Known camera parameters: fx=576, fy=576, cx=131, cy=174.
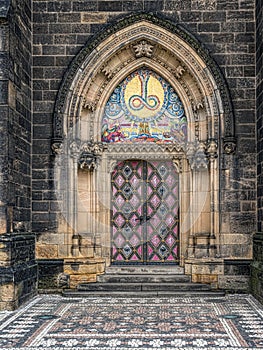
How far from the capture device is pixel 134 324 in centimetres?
825

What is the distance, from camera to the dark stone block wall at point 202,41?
11242mm

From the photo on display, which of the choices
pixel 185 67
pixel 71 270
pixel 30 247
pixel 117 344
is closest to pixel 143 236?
pixel 71 270

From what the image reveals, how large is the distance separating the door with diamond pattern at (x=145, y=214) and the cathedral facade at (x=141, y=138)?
21 millimetres

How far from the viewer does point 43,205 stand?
11305 millimetres

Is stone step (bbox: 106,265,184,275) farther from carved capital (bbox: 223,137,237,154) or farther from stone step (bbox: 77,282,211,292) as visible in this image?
carved capital (bbox: 223,137,237,154)

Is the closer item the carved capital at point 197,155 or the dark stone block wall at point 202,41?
the dark stone block wall at point 202,41

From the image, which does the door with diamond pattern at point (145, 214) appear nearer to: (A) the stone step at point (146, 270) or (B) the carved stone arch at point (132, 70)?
(A) the stone step at point (146, 270)

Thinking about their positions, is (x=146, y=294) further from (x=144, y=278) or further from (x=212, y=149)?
(x=212, y=149)

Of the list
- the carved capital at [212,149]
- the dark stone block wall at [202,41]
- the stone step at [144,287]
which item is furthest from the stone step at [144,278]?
the carved capital at [212,149]

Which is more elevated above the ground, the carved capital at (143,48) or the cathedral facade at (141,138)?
the carved capital at (143,48)

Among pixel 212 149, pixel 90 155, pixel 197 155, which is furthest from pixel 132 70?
pixel 212 149

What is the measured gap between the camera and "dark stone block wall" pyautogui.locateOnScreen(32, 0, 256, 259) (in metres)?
11.2

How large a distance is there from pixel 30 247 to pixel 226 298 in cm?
376

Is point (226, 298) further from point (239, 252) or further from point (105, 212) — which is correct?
point (105, 212)
